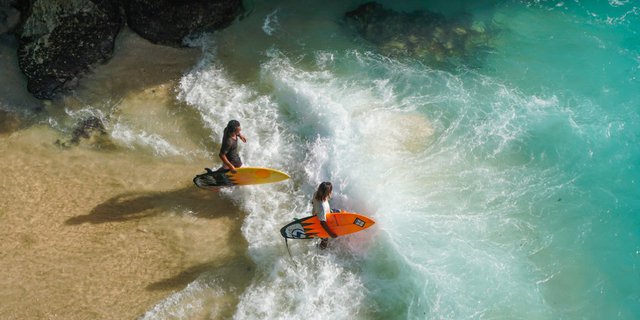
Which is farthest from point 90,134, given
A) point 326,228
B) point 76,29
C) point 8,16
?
point 326,228

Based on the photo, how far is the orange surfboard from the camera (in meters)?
7.52

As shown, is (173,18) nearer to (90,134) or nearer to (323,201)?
(90,134)

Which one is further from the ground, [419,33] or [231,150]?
[419,33]

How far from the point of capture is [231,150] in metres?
8.16

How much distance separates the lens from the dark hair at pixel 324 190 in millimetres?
7012

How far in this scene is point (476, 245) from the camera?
329 inches

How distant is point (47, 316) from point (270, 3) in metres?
8.75

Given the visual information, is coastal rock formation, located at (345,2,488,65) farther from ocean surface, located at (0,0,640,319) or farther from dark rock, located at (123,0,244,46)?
dark rock, located at (123,0,244,46)

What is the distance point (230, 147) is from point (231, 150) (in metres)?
0.10

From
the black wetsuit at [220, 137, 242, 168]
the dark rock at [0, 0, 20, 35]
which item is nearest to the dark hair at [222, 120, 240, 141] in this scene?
the black wetsuit at [220, 137, 242, 168]

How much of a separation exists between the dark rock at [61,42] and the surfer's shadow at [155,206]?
11.1ft

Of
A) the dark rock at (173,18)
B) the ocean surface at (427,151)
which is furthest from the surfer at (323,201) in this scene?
the dark rock at (173,18)

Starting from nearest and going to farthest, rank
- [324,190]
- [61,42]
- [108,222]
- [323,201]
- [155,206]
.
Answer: [324,190] → [323,201] → [108,222] → [155,206] → [61,42]

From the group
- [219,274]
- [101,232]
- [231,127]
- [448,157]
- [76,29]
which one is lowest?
[219,274]
